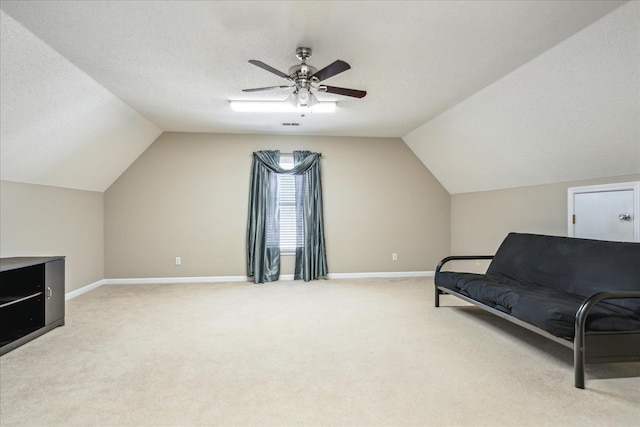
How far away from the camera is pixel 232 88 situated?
3.76 m

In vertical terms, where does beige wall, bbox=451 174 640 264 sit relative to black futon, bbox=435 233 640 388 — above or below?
above

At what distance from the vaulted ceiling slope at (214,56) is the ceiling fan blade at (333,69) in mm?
220

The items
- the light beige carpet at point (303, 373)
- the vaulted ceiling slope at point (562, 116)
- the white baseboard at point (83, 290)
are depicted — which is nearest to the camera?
the light beige carpet at point (303, 373)

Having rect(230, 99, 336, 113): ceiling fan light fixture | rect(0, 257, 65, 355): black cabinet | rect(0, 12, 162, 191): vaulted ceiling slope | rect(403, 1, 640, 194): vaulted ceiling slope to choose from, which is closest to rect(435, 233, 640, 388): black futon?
rect(403, 1, 640, 194): vaulted ceiling slope

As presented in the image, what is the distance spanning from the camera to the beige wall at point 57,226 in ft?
12.1

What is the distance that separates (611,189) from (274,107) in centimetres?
355

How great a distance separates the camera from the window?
602 cm

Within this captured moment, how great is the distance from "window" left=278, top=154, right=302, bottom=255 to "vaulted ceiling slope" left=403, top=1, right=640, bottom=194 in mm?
2297

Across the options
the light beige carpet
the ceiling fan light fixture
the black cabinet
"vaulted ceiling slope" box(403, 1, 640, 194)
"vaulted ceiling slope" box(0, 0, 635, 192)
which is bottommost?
Answer: the light beige carpet

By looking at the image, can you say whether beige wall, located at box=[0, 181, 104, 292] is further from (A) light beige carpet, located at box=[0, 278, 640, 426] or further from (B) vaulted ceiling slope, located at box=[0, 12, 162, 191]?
(A) light beige carpet, located at box=[0, 278, 640, 426]

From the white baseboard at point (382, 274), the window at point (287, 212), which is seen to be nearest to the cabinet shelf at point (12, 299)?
the window at point (287, 212)

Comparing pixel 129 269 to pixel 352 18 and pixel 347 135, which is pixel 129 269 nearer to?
pixel 347 135

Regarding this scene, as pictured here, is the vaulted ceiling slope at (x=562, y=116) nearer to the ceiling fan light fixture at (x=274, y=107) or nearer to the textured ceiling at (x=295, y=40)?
the textured ceiling at (x=295, y=40)

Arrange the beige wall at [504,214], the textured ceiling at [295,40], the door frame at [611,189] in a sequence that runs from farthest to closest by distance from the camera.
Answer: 1. the beige wall at [504,214]
2. the door frame at [611,189]
3. the textured ceiling at [295,40]
